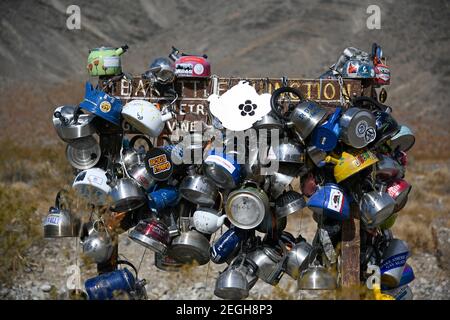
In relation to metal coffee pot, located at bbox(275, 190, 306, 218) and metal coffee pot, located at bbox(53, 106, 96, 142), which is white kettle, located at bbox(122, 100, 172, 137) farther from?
metal coffee pot, located at bbox(275, 190, 306, 218)

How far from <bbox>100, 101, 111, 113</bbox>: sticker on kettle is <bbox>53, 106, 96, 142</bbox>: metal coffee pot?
0.55ft

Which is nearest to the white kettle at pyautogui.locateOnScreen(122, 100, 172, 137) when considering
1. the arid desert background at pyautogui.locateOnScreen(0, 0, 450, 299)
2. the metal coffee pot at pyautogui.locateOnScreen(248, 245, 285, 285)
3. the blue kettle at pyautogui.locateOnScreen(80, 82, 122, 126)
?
the blue kettle at pyautogui.locateOnScreen(80, 82, 122, 126)

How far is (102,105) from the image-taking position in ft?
14.1

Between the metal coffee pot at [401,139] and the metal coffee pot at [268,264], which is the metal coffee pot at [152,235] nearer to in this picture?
the metal coffee pot at [268,264]

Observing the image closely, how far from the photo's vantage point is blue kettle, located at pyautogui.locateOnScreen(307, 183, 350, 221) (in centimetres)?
418

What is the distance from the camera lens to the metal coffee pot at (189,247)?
14.5ft

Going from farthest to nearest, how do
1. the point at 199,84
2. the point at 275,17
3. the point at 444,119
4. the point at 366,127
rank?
the point at 275,17, the point at 444,119, the point at 199,84, the point at 366,127

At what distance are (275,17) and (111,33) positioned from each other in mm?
7086

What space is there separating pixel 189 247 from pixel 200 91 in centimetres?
89

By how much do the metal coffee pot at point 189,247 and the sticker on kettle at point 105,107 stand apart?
81 centimetres

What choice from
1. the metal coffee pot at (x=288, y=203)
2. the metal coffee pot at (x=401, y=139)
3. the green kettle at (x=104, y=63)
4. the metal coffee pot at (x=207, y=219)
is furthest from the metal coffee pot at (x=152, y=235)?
the metal coffee pot at (x=401, y=139)

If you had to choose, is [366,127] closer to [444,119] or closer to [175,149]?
[175,149]
